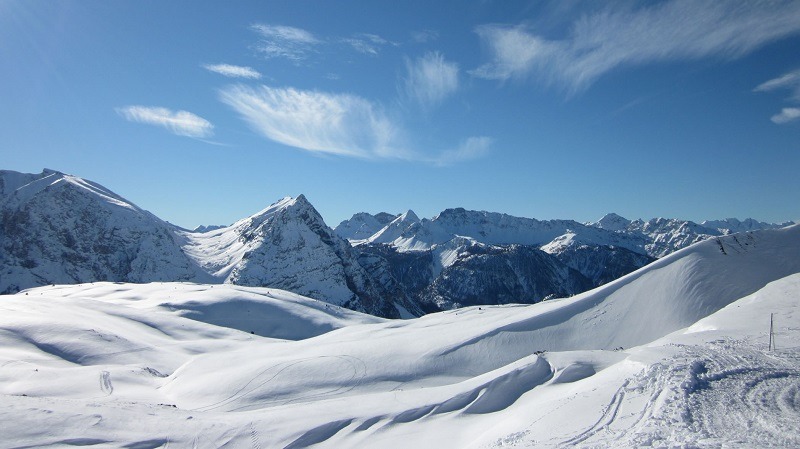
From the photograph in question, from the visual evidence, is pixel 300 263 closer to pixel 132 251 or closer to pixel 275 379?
pixel 132 251

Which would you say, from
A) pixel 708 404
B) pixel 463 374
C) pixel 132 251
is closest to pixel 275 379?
pixel 463 374

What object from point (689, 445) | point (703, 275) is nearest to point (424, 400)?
point (689, 445)

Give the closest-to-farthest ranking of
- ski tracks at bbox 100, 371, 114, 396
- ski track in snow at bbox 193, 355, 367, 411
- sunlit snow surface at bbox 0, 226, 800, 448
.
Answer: sunlit snow surface at bbox 0, 226, 800, 448 < ski track in snow at bbox 193, 355, 367, 411 < ski tracks at bbox 100, 371, 114, 396

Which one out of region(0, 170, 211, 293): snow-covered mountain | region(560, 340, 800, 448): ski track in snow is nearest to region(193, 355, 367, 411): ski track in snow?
region(560, 340, 800, 448): ski track in snow

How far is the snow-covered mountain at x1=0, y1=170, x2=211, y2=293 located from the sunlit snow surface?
96846 millimetres

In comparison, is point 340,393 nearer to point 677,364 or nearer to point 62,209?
point 677,364

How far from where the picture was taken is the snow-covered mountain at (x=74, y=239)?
122 m

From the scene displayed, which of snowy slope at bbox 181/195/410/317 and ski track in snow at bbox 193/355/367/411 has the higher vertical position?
snowy slope at bbox 181/195/410/317

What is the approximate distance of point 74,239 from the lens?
131 metres

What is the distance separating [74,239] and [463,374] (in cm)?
14426

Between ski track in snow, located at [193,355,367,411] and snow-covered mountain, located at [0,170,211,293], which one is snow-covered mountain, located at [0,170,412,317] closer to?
snow-covered mountain, located at [0,170,211,293]

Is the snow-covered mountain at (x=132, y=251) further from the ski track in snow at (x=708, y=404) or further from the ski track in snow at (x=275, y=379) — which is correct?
the ski track in snow at (x=708, y=404)

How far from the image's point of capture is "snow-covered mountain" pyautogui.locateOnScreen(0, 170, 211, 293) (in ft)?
402

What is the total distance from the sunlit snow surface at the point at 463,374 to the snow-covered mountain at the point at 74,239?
9685cm
